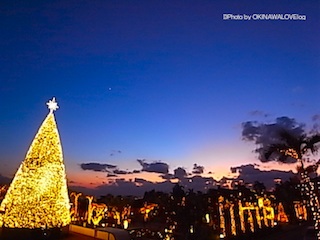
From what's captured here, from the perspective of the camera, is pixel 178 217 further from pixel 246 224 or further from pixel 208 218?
pixel 246 224

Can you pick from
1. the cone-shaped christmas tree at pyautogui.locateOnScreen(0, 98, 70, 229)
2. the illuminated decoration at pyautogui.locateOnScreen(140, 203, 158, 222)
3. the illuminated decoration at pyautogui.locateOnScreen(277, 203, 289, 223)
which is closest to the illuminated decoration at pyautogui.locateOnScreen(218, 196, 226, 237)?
the illuminated decoration at pyautogui.locateOnScreen(140, 203, 158, 222)

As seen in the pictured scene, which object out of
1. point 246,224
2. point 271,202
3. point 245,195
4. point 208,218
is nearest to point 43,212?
point 208,218

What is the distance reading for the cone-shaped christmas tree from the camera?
357cm

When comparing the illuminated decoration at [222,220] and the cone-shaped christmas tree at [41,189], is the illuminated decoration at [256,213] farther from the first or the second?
the cone-shaped christmas tree at [41,189]

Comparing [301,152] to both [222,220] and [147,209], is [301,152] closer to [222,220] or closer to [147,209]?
[222,220]

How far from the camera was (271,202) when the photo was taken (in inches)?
357

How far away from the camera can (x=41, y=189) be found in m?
3.69

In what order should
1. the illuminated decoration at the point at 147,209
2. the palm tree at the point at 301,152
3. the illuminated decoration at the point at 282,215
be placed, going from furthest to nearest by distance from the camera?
the illuminated decoration at the point at 282,215 → the illuminated decoration at the point at 147,209 → the palm tree at the point at 301,152

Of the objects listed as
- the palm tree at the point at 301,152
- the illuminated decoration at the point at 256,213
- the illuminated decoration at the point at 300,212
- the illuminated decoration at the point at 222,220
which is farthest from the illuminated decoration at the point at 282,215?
the palm tree at the point at 301,152

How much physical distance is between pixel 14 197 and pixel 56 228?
25.4 inches

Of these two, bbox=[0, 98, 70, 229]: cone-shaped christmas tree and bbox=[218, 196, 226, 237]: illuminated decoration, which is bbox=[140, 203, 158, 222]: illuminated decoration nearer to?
bbox=[218, 196, 226, 237]: illuminated decoration

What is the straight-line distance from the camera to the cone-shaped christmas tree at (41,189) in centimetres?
357

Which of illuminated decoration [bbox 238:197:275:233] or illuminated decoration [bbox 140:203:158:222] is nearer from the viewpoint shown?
illuminated decoration [bbox 238:197:275:233]

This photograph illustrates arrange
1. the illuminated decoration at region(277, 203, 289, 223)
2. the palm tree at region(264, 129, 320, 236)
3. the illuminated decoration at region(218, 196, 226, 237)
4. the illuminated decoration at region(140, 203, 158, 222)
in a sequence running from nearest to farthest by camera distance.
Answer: the palm tree at region(264, 129, 320, 236), the illuminated decoration at region(218, 196, 226, 237), the illuminated decoration at region(140, 203, 158, 222), the illuminated decoration at region(277, 203, 289, 223)
